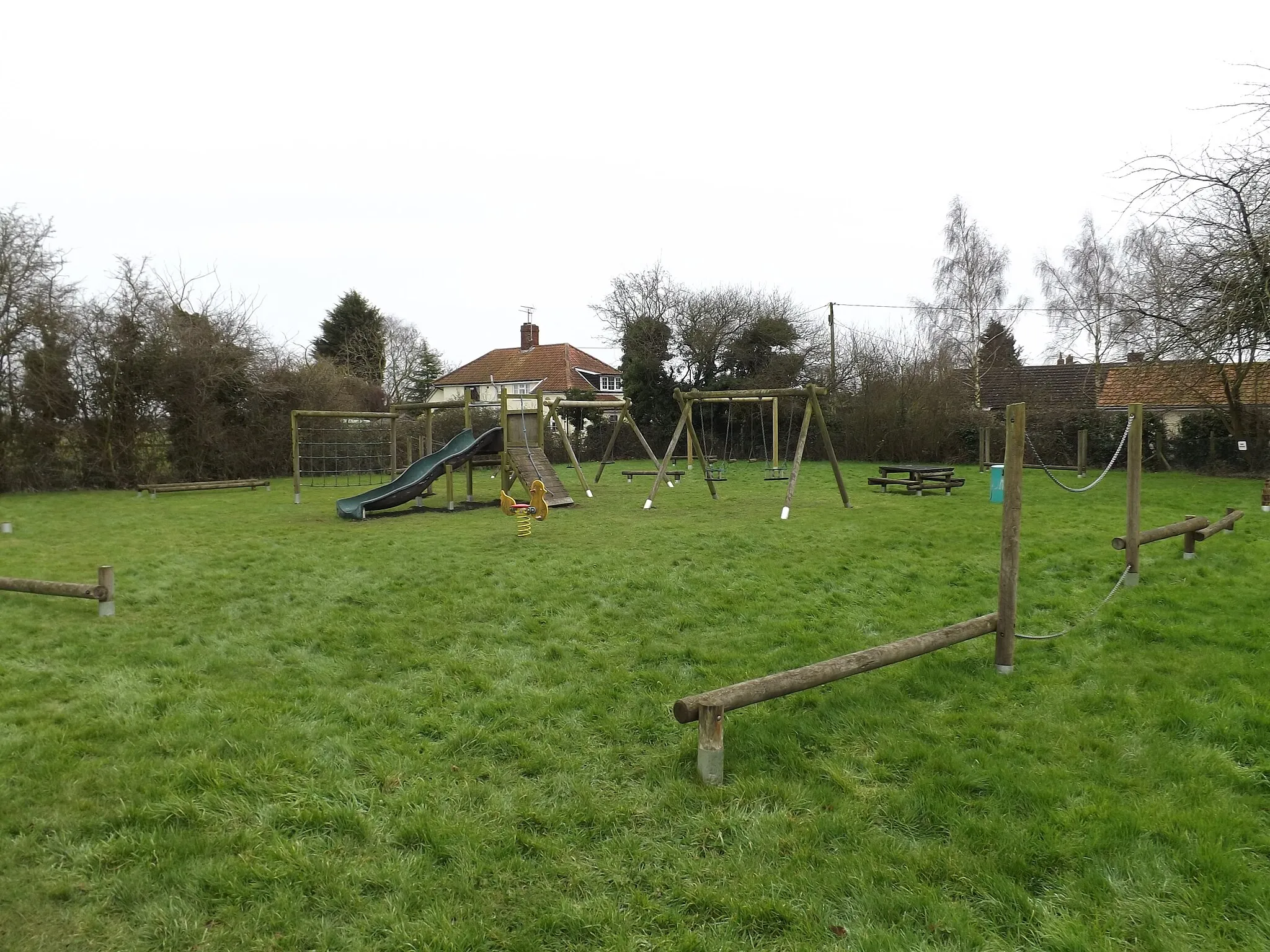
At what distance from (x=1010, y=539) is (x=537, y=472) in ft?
31.3

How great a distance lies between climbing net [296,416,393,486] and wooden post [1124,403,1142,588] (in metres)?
17.6

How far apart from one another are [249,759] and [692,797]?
2113mm

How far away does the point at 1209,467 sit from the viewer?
19.4 meters

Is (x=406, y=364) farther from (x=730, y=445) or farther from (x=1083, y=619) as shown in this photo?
(x=1083, y=619)

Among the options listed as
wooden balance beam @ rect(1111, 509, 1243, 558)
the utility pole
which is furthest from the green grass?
the utility pole

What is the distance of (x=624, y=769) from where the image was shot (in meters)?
3.70

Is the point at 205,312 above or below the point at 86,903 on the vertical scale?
above

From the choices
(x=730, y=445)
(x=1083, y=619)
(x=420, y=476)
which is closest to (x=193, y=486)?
(x=420, y=476)

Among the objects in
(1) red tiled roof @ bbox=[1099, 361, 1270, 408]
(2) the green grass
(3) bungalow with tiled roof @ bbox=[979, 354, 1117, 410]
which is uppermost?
(3) bungalow with tiled roof @ bbox=[979, 354, 1117, 410]

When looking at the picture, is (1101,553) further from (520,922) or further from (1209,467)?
(1209,467)

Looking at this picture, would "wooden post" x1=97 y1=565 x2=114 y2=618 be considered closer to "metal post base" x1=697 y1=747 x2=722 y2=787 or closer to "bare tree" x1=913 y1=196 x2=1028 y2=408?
"metal post base" x1=697 y1=747 x2=722 y2=787

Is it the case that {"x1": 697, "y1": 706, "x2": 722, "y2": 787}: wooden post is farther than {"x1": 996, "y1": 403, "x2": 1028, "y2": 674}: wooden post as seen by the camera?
No

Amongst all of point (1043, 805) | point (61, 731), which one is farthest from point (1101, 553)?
point (61, 731)

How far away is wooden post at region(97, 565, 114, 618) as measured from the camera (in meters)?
6.32
